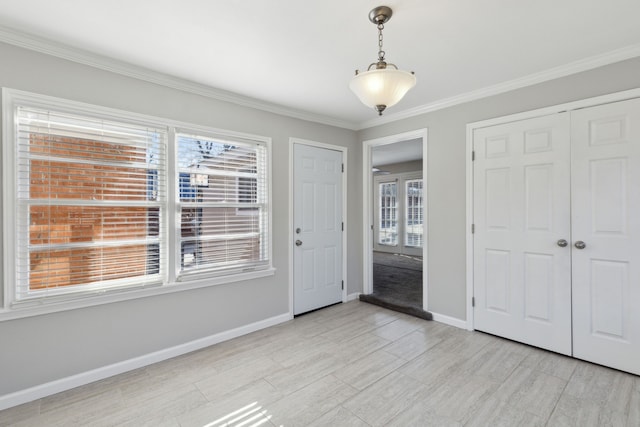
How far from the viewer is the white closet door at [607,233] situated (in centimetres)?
234

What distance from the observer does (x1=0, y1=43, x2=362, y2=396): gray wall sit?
212 cm

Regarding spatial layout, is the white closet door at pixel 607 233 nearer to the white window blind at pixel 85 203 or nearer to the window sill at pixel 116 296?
the window sill at pixel 116 296

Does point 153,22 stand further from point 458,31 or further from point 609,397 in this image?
point 609,397

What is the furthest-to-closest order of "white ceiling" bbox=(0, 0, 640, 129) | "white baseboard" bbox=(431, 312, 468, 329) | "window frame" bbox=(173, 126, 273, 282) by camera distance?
"white baseboard" bbox=(431, 312, 468, 329) → "window frame" bbox=(173, 126, 273, 282) → "white ceiling" bbox=(0, 0, 640, 129)

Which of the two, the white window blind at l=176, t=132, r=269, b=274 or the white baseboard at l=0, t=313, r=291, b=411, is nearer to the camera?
the white baseboard at l=0, t=313, r=291, b=411

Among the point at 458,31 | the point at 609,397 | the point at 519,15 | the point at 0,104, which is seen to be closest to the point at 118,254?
the point at 0,104

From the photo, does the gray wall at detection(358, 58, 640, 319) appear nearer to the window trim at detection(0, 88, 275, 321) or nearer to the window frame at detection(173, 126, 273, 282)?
the window frame at detection(173, 126, 273, 282)

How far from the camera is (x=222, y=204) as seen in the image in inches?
122

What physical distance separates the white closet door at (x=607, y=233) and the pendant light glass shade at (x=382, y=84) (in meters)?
1.91

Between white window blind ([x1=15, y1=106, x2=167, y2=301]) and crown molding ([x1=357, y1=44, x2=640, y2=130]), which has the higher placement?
crown molding ([x1=357, y1=44, x2=640, y2=130])

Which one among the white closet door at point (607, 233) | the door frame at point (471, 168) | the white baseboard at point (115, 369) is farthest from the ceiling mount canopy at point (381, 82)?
the white baseboard at point (115, 369)

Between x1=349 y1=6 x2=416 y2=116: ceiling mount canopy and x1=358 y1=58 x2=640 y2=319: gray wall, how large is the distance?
181 centimetres

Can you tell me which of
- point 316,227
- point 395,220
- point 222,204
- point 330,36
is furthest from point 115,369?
point 395,220

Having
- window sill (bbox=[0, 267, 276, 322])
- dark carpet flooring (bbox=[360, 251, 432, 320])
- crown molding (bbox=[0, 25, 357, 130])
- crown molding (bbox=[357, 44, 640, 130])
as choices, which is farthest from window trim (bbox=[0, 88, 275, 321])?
crown molding (bbox=[357, 44, 640, 130])
